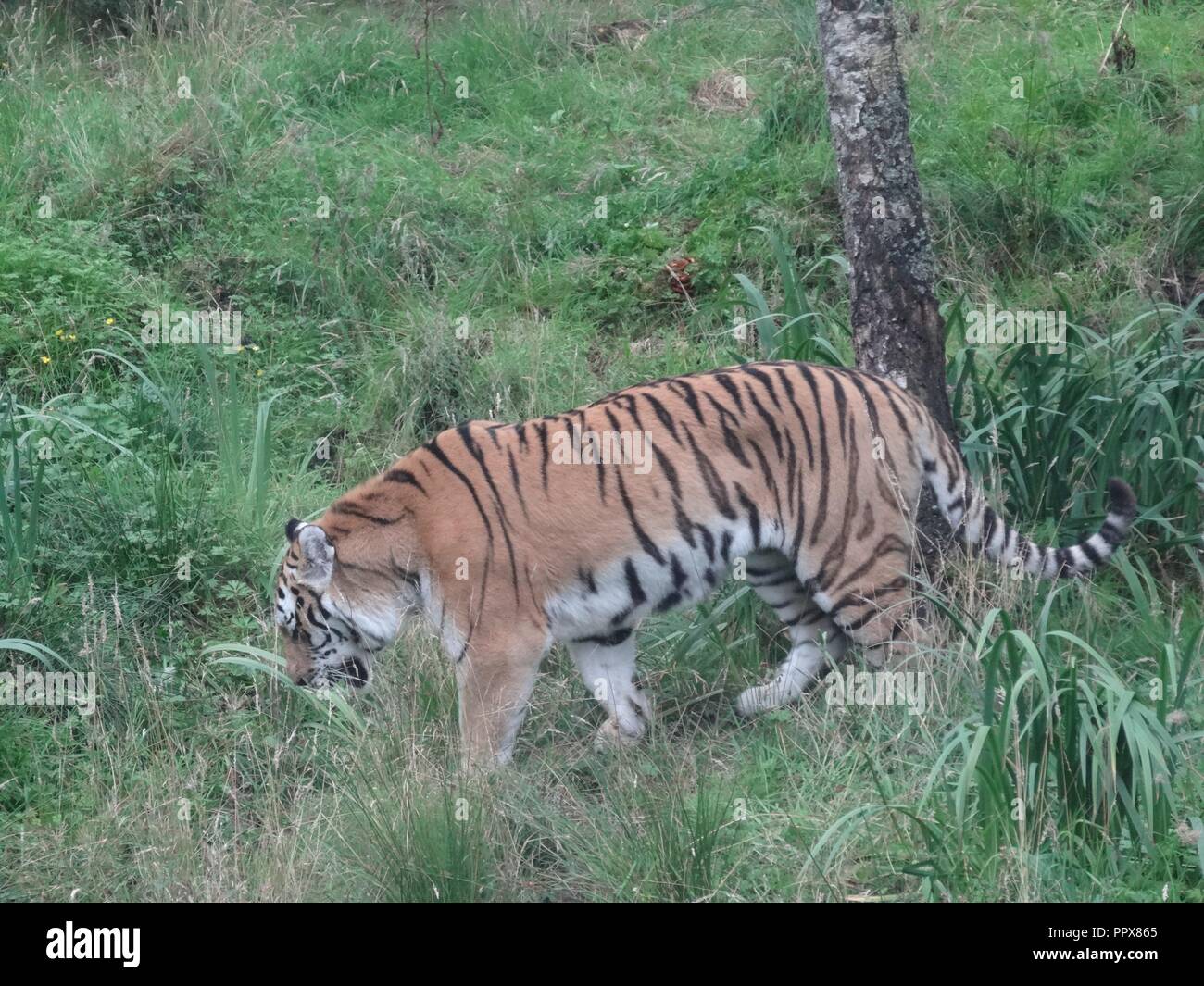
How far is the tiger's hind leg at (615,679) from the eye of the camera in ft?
18.4

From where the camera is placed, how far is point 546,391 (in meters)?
7.55

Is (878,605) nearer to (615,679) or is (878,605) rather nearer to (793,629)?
(793,629)

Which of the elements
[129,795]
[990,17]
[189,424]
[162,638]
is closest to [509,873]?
[129,795]

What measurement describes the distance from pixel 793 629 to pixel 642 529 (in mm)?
827

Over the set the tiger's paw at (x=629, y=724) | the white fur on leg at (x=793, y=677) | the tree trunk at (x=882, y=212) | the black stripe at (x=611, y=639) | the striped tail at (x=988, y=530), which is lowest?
the tiger's paw at (x=629, y=724)

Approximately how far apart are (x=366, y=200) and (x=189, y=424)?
2147mm

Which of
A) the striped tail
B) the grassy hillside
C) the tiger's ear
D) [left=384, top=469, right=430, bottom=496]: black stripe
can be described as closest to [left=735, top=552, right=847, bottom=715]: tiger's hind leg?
the grassy hillside

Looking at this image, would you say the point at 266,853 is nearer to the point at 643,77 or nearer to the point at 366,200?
the point at 366,200

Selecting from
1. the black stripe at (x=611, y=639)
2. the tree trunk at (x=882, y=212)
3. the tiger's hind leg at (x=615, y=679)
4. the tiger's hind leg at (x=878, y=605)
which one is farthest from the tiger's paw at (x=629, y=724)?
the tree trunk at (x=882, y=212)

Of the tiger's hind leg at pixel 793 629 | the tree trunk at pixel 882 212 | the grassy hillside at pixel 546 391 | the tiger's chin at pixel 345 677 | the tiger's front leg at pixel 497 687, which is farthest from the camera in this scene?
the tree trunk at pixel 882 212

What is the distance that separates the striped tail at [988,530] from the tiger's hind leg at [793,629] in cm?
65

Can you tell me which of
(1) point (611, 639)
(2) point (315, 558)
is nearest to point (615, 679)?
(1) point (611, 639)

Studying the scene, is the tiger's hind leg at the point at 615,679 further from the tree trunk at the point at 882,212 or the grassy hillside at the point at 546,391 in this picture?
the tree trunk at the point at 882,212

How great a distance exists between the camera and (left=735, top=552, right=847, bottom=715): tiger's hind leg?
5.77 meters
